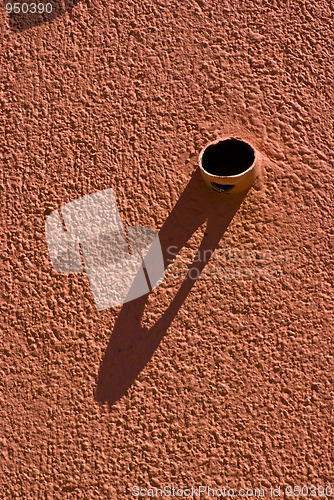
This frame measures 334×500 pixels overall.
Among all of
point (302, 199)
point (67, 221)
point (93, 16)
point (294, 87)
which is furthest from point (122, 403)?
point (93, 16)

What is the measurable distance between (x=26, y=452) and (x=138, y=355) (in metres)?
0.36

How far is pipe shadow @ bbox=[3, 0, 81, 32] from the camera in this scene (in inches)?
49.2

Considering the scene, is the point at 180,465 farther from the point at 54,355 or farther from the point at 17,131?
the point at 17,131

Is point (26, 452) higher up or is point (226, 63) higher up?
point (226, 63)

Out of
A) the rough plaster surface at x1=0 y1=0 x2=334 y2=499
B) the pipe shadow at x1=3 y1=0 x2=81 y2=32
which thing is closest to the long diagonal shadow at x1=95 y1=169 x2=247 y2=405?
the rough plaster surface at x1=0 y1=0 x2=334 y2=499

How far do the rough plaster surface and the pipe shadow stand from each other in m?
0.02

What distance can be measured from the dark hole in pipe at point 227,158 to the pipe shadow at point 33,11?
52 cm

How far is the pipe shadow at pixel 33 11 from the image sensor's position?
1249mm

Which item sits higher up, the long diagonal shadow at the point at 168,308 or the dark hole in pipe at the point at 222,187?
the dark hole in pipe at the point at 222,187

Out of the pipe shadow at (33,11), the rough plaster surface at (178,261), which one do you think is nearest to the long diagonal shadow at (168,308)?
the rough plaster surface at (178,261)

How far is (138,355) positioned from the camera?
3.79 ft

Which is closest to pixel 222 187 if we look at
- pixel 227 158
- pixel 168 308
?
pixel 227 158

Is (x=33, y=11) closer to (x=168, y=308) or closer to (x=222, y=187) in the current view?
(x=222, y=187)

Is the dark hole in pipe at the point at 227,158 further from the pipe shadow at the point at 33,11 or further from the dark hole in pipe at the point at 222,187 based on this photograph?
the pipe shadow at the point at 33,11
